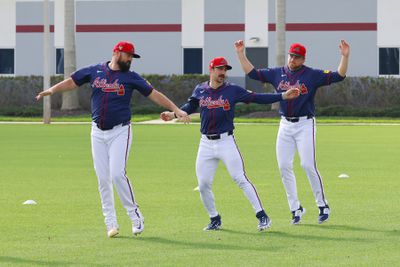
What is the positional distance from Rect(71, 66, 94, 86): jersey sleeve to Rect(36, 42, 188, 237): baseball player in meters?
0.03

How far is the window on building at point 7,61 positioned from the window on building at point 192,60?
9.37 m

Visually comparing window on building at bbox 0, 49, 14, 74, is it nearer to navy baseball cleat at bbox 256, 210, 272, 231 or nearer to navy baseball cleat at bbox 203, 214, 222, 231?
navy baseball cleat at bbox 203, 214, 222, 231

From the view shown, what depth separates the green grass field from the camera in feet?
39.0

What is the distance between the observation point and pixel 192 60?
5956cm

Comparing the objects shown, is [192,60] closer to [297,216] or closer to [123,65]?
[297,216]

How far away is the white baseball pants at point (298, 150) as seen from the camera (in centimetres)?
1491

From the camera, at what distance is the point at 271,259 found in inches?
458

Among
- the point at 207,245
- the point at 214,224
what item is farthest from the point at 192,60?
the point at 207,245

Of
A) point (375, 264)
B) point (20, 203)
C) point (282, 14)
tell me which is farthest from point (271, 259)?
point (282, 14)

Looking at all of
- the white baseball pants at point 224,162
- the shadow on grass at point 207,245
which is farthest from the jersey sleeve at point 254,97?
the shadow on grass at point 207,245

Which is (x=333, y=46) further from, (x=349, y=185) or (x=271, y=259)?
(x=271, y=259)

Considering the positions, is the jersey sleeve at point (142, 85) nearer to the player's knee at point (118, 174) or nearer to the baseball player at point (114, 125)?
the baseball player at point (114, 125)

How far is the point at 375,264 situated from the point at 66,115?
4196 centimetres

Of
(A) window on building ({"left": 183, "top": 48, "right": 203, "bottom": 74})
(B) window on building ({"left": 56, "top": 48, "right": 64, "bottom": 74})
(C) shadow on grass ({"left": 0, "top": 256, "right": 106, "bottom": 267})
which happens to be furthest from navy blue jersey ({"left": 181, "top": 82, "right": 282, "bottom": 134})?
(B) window on building ({"left": 56, "top": 48, "right": 64, "bottom": 74})
